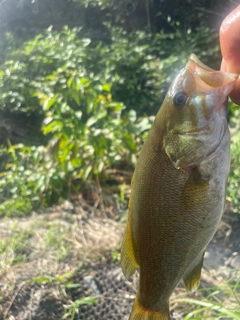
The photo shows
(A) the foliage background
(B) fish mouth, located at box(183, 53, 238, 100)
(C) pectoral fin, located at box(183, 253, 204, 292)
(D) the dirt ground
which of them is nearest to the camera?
(B) fish mouth, located at box(183, 53, 238, 100)

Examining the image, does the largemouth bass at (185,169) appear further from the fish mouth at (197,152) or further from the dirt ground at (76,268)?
the dirt ground at (76,268)

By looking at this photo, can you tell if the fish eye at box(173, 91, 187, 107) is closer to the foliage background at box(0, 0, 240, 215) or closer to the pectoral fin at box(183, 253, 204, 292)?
the pectoral fin at box(183, 253, 204, 292)

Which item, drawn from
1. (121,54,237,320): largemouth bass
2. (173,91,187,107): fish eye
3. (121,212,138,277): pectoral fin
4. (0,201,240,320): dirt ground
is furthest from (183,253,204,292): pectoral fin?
(0,201,240,320): dirt ground

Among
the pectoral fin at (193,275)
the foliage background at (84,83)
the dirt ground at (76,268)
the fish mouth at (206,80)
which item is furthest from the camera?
the foliage background at (84,83)

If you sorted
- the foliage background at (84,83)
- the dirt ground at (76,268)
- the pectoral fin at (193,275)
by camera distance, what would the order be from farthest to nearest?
the foliage background at (84,83), the dirt ground at (76,268), the pectoral fin at (193,275)

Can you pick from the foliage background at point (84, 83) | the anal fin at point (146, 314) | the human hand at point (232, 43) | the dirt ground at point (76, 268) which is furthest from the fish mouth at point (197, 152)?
the foliage background at point (84, 83)

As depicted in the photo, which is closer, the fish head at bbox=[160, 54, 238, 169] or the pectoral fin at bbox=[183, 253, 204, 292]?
the fish head at bbox=[160, 54, 238, 169]

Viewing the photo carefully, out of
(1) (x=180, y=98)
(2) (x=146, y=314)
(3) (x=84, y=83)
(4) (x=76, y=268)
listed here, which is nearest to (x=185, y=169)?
(1) (x=180, y=98)

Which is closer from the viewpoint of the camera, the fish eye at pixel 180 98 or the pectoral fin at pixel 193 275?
the fish eye at pixel 180 98

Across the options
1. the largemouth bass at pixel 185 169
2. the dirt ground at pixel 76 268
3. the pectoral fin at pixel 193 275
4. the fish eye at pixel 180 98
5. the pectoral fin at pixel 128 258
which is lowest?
the dirt ground at pixel 76 268
